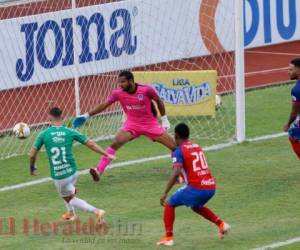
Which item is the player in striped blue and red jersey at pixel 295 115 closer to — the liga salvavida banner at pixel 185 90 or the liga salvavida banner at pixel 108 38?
the liga salvavida banner at pixel 185 90

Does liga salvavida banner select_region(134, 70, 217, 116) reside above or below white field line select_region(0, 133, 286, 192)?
above

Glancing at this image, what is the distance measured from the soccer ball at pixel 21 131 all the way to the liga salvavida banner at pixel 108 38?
148 centimetres

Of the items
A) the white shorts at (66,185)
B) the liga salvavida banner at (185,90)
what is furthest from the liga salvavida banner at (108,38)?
the white shorts at (66,185)

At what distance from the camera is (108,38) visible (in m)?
24.3

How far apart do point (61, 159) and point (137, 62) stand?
27.9 ft

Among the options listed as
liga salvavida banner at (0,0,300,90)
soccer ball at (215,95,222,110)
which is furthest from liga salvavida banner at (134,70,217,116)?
liga salvavida banner at (0,0,300,90)

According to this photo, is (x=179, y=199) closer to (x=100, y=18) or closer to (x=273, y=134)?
(x=273, y=134)

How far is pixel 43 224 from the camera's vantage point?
16.7 metres

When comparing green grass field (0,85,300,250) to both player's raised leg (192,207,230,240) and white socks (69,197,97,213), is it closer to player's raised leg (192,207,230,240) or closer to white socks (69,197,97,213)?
player's raised leg (192,207,230,240)

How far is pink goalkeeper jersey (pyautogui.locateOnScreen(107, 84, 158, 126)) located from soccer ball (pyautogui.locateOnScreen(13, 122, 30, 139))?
3.29 m

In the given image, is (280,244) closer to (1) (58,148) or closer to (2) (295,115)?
(1) (58,148)

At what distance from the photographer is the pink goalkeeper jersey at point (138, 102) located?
1903cm

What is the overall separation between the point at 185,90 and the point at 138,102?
175 inches

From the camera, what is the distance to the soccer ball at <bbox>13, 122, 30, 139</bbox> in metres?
22.0
